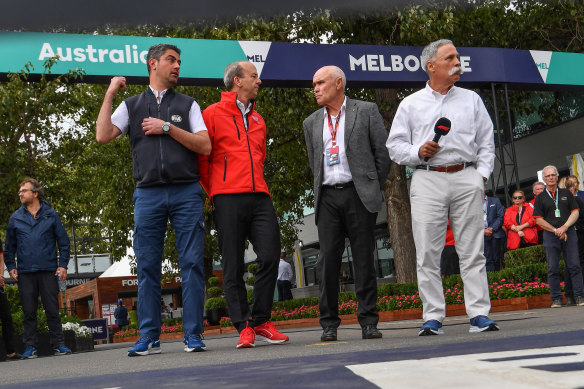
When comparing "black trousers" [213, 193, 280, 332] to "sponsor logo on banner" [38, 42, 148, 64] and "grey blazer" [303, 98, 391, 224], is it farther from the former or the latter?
"sponsor logo on banner" [38, 42, 148, 64]

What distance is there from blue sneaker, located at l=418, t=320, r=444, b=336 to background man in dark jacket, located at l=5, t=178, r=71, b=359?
474 cm

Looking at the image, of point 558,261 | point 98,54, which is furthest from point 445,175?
point 98,54

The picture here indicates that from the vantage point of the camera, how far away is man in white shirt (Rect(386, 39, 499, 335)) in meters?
5.50

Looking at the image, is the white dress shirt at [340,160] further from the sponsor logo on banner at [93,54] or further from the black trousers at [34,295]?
the sponsor logo on banner at [93,54]

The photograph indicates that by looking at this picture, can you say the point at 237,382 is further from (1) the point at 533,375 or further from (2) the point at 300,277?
(2) the point at 300,277

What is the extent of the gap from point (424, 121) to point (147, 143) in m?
1.93

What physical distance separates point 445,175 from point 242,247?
150 cm

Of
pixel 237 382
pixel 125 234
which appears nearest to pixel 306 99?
pixel 125 234

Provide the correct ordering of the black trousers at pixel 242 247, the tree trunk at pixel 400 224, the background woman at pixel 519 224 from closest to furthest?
the black trousers at pixel 242 247, the background woman at pixel 519 224, the tree trunk at pixel 400 224

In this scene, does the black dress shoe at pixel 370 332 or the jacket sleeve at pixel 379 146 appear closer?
the black dress shoe at pixel 370 332

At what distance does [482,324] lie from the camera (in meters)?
5.27

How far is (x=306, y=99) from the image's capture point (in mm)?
17141

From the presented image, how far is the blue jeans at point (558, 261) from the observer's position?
10.3m

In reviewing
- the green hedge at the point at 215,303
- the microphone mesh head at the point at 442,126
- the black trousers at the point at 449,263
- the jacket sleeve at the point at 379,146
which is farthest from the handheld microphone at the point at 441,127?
the green hedge at the point at 215,303
